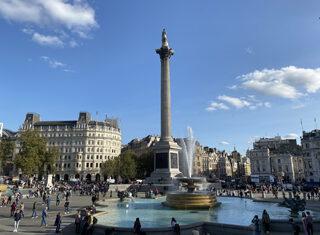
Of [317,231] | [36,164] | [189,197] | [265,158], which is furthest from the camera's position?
[265,158]

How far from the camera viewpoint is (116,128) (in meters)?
143

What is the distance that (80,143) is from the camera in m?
132

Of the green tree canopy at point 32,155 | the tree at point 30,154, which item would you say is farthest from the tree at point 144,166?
the tree at point 30,154

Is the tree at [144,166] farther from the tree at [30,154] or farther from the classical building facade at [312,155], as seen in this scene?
the classical building facade at [312,155]

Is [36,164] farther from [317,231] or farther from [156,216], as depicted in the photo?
[317,231]

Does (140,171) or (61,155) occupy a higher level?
(61,155)

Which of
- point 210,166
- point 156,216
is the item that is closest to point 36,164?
point 156,216

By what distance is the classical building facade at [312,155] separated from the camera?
10444cm

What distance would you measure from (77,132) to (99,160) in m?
14.7

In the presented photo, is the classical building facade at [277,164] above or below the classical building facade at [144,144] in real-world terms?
below

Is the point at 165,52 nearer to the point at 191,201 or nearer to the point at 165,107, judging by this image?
the point at 165,107

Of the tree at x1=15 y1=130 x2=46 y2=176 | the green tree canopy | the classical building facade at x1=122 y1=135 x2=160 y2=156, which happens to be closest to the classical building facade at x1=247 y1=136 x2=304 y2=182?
the classical building facade at x1=122 y1=135 x2=160 y2=156

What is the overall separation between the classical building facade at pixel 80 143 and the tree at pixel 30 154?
5430 centimetres

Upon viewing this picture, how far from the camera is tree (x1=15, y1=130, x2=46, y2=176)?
65.9m
